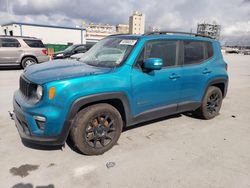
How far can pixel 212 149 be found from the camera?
3.71 metres

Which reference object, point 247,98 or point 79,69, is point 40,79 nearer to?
point 79,69

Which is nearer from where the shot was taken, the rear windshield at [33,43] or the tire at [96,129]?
the tire at [96,129]

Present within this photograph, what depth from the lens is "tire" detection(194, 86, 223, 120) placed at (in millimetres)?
4879

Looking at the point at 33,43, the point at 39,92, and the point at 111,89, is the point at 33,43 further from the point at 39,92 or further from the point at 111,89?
the point at 111,89

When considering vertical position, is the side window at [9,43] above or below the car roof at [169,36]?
above

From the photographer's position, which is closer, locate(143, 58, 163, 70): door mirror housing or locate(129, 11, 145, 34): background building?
locate(143, 58, 163, 70): door mirror housing

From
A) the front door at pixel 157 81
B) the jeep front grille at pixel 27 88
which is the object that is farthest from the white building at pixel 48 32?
the front door at pixel 157 81

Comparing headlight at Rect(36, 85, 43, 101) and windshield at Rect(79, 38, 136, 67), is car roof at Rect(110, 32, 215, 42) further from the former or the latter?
headlight at Rect(36, 85, 43, 101)

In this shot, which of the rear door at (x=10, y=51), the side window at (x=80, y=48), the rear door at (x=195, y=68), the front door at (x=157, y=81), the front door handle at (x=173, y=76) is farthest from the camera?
the side window at (x=80, y=48)

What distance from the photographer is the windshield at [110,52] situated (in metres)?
3.63

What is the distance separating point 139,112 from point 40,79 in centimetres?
163

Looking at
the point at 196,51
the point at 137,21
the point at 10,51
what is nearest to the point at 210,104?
the point at 196,51

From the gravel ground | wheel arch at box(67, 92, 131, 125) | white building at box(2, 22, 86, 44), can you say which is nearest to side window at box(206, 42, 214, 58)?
the gravel ground

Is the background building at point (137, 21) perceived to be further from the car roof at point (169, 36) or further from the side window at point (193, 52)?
the side window at point (193, 52)
